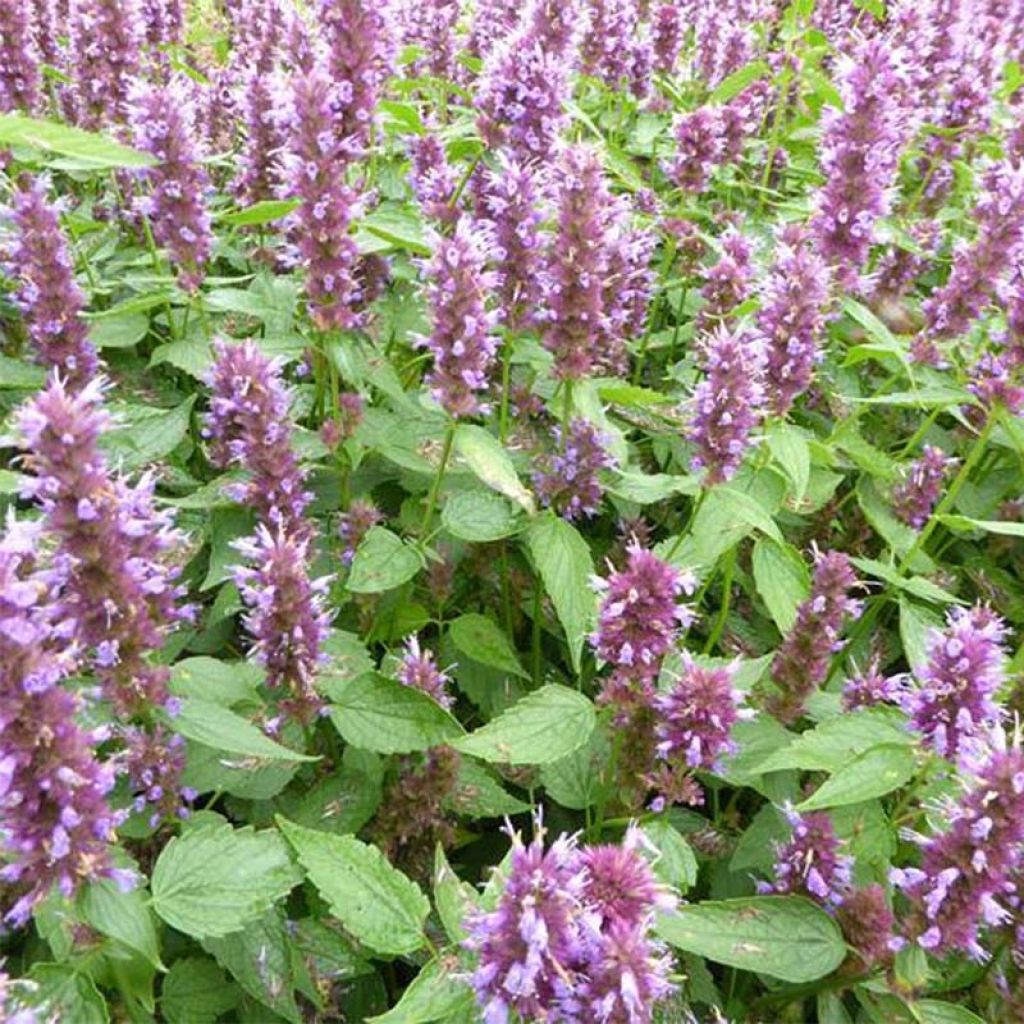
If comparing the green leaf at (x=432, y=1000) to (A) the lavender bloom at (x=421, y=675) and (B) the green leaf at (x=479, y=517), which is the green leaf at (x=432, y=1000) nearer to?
(A) the lavender bloom at (x=421, y=675)

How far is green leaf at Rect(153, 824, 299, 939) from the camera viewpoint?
8.38ft

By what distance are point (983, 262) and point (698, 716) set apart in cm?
291

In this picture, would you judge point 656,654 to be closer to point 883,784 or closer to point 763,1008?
point 883,784

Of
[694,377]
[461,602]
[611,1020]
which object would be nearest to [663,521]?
[694,377]

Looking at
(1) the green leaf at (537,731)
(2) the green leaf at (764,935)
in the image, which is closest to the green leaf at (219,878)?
(1) the green leaf at (537,731)

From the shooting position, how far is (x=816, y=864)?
3.18m

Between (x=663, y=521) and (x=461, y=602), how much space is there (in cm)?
108

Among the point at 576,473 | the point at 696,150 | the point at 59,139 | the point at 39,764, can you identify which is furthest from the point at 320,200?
the point at 696,150

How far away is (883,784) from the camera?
3000 millimetres

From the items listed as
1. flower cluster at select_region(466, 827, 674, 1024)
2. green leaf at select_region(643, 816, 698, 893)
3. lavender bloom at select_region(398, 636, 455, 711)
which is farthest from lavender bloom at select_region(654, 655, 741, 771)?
flower cluster at select_region(466, 827, 674, 1024)

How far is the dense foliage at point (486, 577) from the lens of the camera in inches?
97.7

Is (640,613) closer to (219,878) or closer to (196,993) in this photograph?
(219,878)

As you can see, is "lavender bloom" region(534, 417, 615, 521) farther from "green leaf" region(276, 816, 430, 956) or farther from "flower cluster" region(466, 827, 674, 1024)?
"flower cluster" region(466, 827, 674, 1024)

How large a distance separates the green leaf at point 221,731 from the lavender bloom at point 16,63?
4255mm
